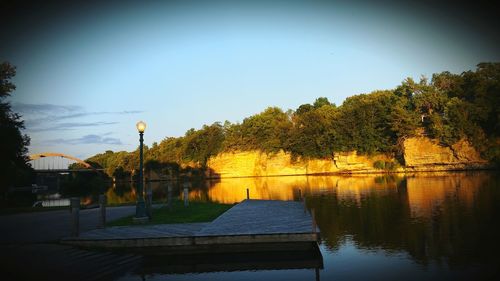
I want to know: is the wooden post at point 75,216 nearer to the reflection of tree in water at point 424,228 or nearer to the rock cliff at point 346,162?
the reflection of tree in water at point 424,228

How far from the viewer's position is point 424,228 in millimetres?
15016

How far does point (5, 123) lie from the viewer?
1206 inches

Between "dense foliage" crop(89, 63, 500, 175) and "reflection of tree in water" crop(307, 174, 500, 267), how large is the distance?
5022 cm

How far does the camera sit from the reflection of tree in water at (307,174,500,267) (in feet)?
37.8

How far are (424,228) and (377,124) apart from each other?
70268 millimetres

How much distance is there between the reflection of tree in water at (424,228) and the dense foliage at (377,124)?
165 feet

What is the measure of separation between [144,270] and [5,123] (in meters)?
27.1

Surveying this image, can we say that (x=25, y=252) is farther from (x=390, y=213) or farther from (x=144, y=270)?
(x=390, y=213)

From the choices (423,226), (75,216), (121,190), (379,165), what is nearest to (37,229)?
(75,216)

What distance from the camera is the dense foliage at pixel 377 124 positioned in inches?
2608

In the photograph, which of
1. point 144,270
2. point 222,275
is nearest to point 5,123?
point 144,270

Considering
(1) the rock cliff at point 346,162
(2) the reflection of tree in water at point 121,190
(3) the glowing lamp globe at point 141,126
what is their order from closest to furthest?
1. (3) the glowing lamp globe at point 141,126
2. (2) the reflection of tree in water at point 121,190
3. (1) the rock cliff at point 346,162

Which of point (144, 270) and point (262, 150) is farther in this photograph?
point (262, 150)

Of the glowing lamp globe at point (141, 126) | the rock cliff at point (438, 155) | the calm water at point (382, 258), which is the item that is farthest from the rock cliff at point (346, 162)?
the glowing lamp globe at point (141, 126)
